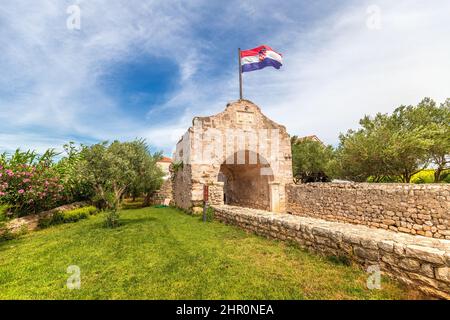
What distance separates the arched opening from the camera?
48.5 feet

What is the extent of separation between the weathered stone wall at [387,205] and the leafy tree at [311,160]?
591 inches

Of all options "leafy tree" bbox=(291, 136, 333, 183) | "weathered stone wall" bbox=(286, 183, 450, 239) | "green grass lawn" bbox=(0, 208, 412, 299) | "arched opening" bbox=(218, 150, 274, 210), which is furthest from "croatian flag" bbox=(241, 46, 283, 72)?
"leafy tree" bbox=(291, 136, 333, 183)

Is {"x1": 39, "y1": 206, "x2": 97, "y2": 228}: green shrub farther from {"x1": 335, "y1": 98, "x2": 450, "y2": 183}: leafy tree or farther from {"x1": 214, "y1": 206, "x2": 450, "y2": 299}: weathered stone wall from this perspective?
{"x1": 335, "y1": 98, "x2": 450, "y2": 183}: leafy tree

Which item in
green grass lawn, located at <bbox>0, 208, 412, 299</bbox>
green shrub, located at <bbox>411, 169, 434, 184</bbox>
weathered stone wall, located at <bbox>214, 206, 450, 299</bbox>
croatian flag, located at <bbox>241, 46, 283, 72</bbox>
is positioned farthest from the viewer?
green shrub, located at <bbox>411, 169, 434, 184</bbox>

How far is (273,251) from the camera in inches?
213

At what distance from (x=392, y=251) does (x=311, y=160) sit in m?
24.8

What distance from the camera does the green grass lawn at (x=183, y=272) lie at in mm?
3438

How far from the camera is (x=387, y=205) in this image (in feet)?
29.1

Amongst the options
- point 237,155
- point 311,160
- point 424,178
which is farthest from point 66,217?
point 424,178

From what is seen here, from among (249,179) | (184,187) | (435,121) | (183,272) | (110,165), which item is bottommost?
(183,272)

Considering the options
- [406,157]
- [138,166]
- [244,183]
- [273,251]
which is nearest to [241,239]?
[273,251]

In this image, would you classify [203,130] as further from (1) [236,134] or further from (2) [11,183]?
(2) [11,183]

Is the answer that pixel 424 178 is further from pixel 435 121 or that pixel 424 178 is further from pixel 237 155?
pixel 237 155

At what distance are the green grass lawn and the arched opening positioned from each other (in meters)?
8.24
